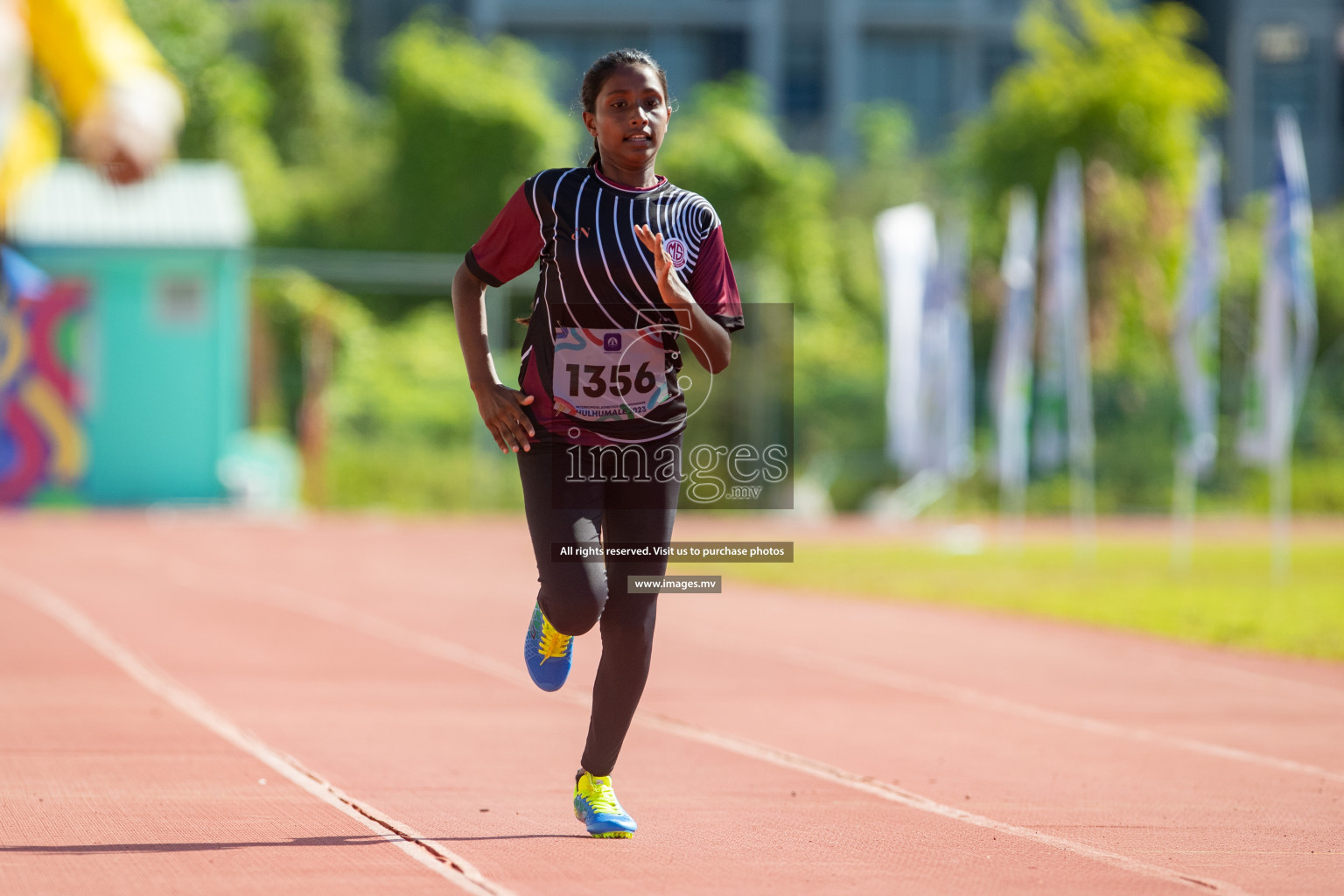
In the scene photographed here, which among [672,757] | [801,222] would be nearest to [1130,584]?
[672,757]

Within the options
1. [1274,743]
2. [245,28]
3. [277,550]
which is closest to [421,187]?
[245,28]

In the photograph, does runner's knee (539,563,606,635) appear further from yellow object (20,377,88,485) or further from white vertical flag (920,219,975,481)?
yellow object (20,377,88,485)

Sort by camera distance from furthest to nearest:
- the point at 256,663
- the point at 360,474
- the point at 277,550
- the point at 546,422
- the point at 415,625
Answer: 1. the point at 360,474
2. the point at 277,550
3. the point at 415,625
4. the point at 256,663
5. the point at 546,422

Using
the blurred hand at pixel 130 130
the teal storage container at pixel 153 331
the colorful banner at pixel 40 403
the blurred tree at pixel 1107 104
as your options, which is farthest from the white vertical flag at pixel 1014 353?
A: the blurred hand at pixel 130 130

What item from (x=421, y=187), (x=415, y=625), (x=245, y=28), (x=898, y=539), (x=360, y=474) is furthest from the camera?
(x=245, y=28)

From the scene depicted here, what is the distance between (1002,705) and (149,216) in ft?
78.9

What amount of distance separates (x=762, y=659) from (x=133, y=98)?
978 centimetres

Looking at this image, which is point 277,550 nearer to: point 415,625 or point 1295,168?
point 415,625

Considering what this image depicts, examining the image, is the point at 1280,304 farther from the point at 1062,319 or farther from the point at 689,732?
the point at 689,732

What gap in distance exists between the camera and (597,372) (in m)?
5.79

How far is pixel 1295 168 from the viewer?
60.1ft

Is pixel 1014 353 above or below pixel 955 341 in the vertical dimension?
below

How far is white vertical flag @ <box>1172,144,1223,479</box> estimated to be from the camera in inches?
794

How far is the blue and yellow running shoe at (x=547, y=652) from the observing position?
603cm
